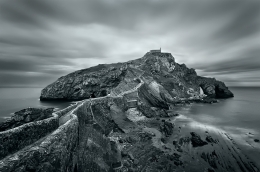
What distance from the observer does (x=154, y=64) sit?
110 meters

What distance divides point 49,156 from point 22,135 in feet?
12.2

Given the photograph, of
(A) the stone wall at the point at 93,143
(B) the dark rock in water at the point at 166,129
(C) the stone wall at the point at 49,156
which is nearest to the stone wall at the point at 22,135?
(C) the stone wall at the point at 49,156

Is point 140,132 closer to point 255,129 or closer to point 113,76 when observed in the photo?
point 255,129

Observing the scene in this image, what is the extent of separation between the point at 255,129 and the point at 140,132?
35.8 metres

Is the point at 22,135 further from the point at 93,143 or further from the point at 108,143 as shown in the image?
the point at 108,143

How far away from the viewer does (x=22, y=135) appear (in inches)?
423

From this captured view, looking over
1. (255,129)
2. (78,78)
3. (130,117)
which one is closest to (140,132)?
(130,117)

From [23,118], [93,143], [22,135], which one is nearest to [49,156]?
[22,135]

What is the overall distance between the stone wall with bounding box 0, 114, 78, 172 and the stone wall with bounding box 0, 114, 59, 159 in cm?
102

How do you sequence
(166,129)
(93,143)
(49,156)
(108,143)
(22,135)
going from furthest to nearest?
1. (166,129)
2. (108,143)
3. (93,143)
4. (22,135)
5. (49,156)

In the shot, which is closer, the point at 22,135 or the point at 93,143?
the point at 22,135

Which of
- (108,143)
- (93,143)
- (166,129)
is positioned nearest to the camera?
(93,143)

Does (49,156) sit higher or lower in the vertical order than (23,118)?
higher

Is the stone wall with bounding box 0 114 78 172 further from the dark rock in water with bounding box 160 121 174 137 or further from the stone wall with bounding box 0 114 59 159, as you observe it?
the dark rock in water with bounding box 160 121 174 137
